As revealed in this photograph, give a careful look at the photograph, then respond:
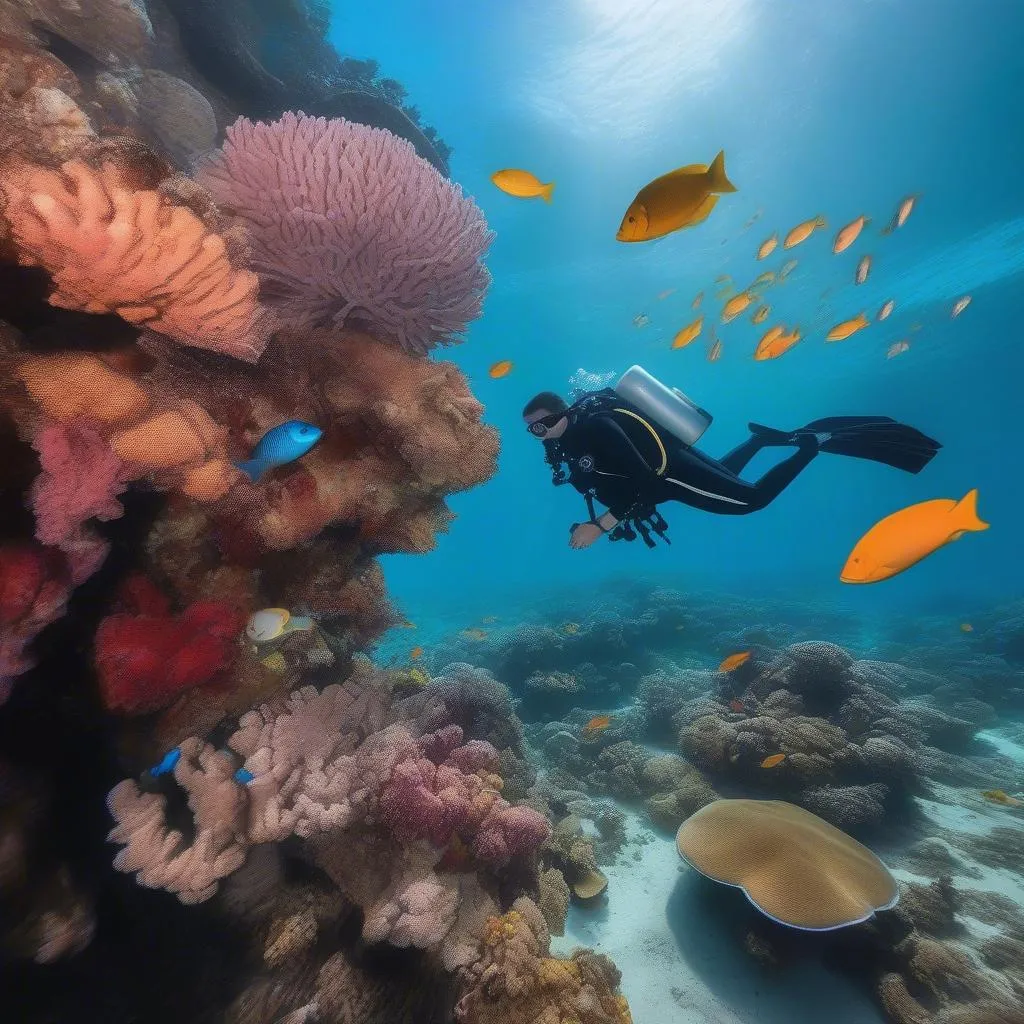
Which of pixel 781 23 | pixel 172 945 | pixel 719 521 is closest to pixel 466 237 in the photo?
pixel 172 945

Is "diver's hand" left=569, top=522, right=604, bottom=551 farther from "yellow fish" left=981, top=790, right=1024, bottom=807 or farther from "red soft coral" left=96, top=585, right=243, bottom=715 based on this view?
"yellow fish" left=981, top=790, right=1024, bottom=807

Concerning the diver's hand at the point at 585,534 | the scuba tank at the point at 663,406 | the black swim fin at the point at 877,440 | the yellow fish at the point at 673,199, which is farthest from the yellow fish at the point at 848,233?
the diver's hand at the point at 585,534

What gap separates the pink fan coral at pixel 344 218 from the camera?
224 cm

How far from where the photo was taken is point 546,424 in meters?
4.22

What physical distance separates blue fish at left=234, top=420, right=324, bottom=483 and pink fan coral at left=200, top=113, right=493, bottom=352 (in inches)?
28.9

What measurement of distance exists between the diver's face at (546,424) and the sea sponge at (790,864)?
12.3ft

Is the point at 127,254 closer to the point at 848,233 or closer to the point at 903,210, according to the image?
the point at 848,233

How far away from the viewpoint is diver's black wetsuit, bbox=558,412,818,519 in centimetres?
427

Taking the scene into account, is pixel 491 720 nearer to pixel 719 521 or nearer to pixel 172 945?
pixel 172 945

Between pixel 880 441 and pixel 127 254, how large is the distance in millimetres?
5748

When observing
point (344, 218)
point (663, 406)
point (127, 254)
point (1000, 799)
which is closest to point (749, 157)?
point (663, 406)

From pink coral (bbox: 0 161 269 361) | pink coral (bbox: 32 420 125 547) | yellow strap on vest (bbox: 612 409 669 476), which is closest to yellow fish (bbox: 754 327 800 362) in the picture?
yellow strap on vest (bbox: 612 409 669 476)

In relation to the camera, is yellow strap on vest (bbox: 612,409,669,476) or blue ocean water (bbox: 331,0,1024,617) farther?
blue ocean water (bbox: 331,0,1024,617)

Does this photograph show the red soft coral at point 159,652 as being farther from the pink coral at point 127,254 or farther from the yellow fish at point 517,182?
the yellow fish at point 517,182
